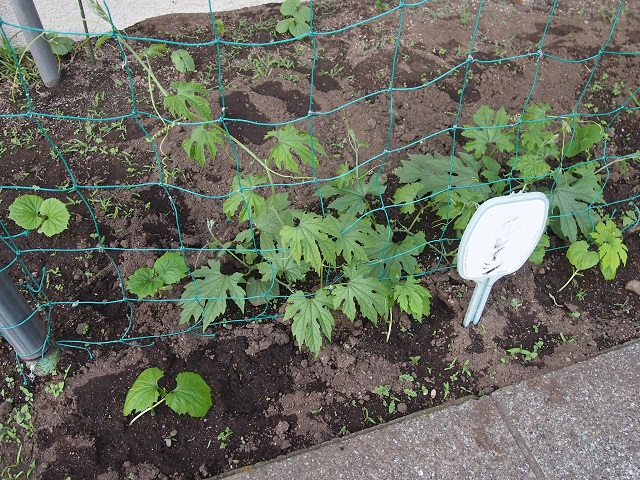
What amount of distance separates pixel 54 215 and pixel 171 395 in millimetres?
909

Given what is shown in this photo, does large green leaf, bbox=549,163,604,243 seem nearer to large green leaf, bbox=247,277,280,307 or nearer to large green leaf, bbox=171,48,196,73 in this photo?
large green leaf, bbox=247,277,280,307

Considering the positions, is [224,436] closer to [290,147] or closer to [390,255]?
[390,255]

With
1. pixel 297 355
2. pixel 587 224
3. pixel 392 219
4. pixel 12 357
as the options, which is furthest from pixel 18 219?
pixel 587 224

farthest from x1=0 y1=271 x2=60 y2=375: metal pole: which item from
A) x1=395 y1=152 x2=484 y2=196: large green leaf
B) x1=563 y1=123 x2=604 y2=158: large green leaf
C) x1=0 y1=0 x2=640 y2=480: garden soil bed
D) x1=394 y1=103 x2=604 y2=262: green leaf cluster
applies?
x1=563 y1=123 x2=604 y2=158: large green leaf

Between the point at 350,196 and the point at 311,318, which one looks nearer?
the point at 311,318

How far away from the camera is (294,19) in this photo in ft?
12.6

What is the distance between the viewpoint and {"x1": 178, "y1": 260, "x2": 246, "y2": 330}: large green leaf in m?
2.42

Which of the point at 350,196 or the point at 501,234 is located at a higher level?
the point at 501,234

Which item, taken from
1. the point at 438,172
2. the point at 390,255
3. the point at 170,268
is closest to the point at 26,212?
the point at 170,268

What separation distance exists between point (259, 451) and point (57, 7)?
303 centimetres

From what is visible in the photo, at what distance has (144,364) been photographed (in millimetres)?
2414

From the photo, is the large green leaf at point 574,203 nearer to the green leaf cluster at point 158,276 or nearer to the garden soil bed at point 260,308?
the garden soil bed at point 260,308

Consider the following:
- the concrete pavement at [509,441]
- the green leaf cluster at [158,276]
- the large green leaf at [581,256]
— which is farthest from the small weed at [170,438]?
the large green leaf at [581,256]

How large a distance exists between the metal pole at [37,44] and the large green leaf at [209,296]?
4.99ft
